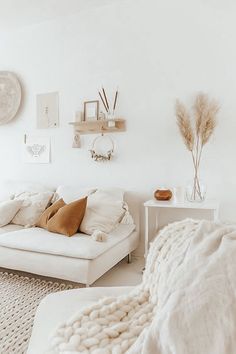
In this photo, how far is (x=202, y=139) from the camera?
2.83 metres

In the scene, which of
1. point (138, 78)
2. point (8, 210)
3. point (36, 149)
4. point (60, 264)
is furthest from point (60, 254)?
point (138, 78)

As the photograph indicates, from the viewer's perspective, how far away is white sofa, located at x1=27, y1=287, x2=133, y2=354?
43.3 inches

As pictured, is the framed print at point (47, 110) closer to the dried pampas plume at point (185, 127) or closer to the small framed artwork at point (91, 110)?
the small framed artwork at point (91, 110)

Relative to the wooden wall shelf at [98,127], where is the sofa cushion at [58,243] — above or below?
below

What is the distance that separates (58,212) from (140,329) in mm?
1953

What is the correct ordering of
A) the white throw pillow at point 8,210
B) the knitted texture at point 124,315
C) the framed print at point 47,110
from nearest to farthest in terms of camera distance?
the knitted texture at point 124,315, the white throw pillow at point 8,210, the framed print at point 47,110

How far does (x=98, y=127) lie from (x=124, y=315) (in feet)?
8.33

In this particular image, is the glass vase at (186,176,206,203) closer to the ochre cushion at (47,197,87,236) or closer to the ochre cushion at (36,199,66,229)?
the ochre cushion at (47,197,87,236)

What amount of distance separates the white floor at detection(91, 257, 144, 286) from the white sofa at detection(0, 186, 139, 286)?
0.18 m

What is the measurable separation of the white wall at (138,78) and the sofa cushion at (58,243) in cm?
90

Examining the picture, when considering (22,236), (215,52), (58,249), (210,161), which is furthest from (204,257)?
(215,52)

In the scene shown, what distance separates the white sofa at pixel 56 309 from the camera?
1099 mm

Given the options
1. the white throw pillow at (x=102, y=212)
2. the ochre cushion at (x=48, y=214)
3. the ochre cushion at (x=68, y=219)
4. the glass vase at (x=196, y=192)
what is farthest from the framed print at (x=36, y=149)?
the glass vase at (x=196, y=192)

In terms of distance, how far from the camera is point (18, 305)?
2143 millimetres
